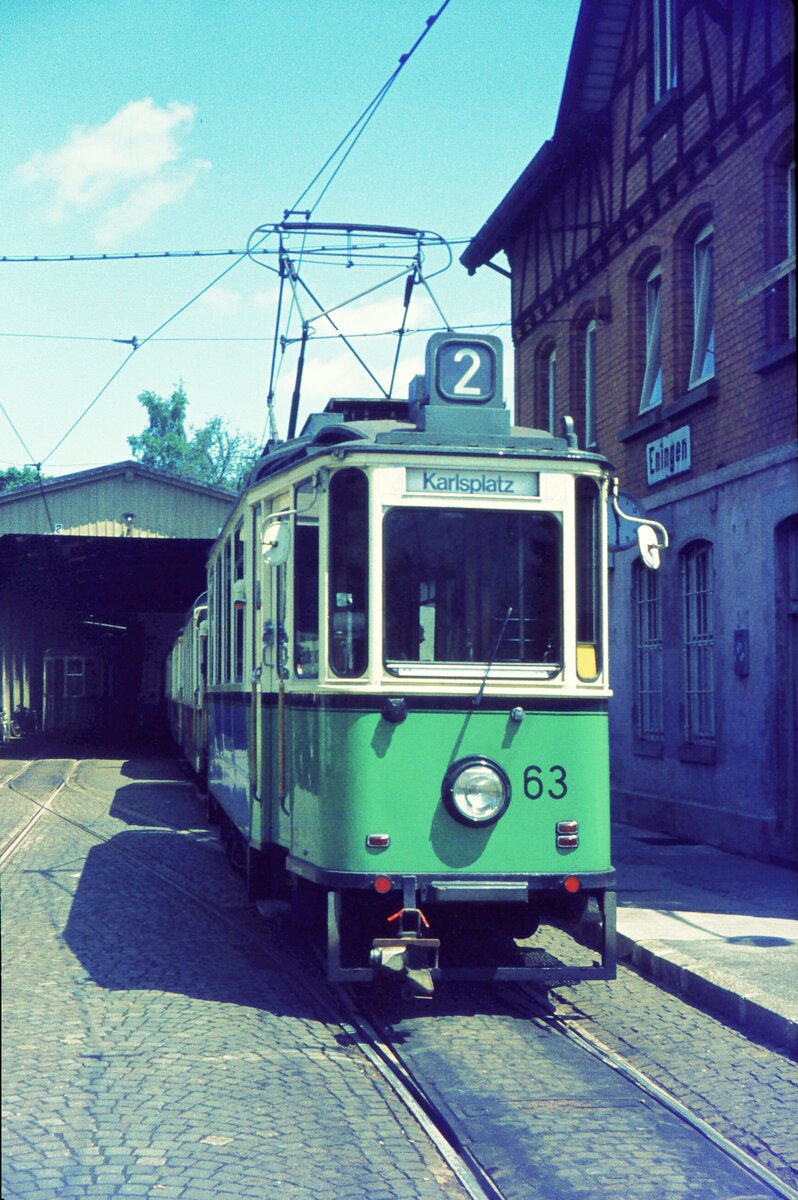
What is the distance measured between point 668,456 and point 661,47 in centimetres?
458

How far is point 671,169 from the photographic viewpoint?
49.6ft

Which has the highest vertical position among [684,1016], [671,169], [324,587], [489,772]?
[671,169]

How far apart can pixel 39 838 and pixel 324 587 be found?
8522 millimetres

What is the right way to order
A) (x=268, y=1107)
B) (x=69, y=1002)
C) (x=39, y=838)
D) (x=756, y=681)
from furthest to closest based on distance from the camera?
(x=39, y=838)
(x=756, y=681)
(x=69, y=1002)
(x=268, y=1107)

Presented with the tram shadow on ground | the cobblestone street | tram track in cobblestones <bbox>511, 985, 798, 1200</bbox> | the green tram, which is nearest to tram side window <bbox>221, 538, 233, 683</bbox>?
the tram shadow on ground

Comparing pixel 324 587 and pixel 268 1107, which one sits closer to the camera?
pixel 268 1107

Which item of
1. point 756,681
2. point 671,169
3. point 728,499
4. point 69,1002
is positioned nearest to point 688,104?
point 671,169

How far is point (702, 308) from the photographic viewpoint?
48.4 ft

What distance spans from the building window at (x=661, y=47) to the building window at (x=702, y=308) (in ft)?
6.25

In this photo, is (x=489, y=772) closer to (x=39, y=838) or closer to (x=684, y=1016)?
(x=684, y=1016)

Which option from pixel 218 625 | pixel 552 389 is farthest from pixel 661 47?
pixel 218 625

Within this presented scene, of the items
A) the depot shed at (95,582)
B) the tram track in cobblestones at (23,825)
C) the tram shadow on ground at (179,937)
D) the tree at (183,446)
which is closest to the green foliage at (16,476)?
the tree at (183,446)

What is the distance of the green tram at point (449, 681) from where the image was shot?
22.4 ft

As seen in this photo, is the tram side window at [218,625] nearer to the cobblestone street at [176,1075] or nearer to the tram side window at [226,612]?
the tram side window at [226,612]
